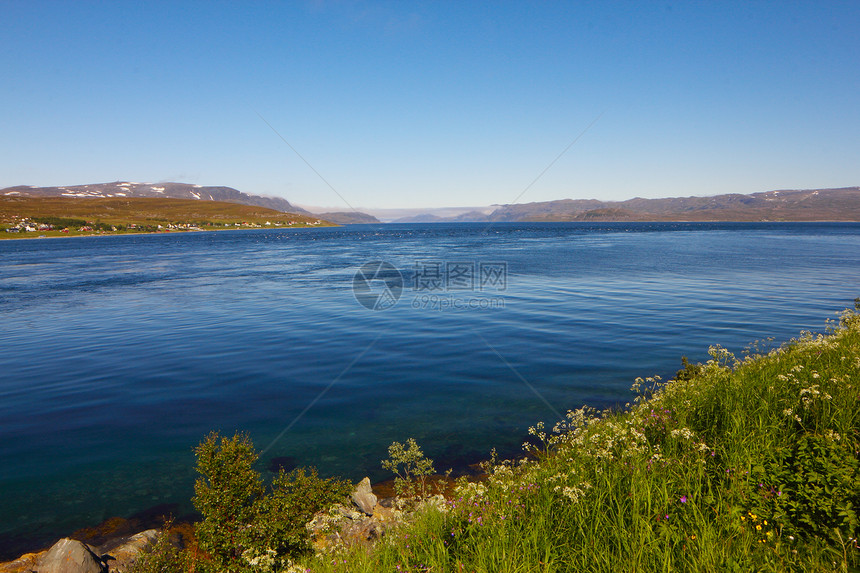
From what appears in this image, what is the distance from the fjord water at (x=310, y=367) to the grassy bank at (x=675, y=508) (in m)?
5.72

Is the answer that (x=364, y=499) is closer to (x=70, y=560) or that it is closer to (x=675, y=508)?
(x=70, y=560)

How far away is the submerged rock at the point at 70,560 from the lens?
297 inches

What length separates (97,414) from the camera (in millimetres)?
14648

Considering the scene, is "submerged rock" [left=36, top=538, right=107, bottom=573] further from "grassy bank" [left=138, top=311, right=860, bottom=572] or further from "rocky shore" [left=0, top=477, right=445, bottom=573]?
"grassy bank" [left=138, top=311, right=860, bottom=572]

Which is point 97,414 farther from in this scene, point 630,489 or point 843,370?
point 843,370

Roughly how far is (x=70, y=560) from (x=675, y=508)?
973cm

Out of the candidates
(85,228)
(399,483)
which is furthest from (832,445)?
(85,228)

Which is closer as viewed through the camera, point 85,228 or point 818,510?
point 818,510

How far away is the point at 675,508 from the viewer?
5.33 metres

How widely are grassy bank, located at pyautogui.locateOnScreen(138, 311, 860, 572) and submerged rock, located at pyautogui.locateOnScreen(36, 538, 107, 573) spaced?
2210 mm

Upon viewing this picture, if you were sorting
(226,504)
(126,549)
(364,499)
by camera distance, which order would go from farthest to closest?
1. (364,499)
2. (126,549)
3. (226,504)

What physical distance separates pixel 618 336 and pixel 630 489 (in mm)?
18135

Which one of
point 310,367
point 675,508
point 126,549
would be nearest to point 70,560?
point 126,549

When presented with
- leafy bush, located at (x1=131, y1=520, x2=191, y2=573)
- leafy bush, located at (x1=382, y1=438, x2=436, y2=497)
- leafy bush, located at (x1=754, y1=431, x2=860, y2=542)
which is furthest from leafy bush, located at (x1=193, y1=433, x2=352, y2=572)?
leafy bush, located at (x1=754, y1=431, x2=860, y2=542)
